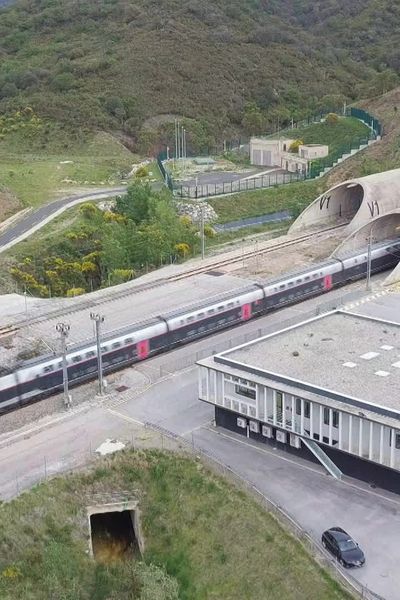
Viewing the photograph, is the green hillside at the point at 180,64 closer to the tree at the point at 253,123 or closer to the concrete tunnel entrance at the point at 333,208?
the tree at the point at 253,123

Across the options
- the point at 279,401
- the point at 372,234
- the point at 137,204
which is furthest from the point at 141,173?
the point at 279,401

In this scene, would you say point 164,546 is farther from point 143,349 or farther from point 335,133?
point 335,133

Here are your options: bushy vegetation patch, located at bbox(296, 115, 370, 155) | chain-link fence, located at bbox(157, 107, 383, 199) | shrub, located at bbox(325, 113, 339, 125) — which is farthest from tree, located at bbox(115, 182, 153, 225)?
shrub, located at bbox(325, 113, 339, 125)

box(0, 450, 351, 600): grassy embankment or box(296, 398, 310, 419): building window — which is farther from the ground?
box(296, 398, 310, 419): building window

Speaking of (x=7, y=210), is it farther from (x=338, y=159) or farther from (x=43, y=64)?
(x=43, y=64)

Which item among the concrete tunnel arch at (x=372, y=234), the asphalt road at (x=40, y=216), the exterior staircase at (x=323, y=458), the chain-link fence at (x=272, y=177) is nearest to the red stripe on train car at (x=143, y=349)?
the exterior staircase at (x=323, y=458)

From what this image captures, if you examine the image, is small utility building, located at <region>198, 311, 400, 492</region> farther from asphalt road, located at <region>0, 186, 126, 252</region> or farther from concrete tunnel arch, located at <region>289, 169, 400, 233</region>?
asphalt road, located at <region>0, 186, 126, 252</region>
